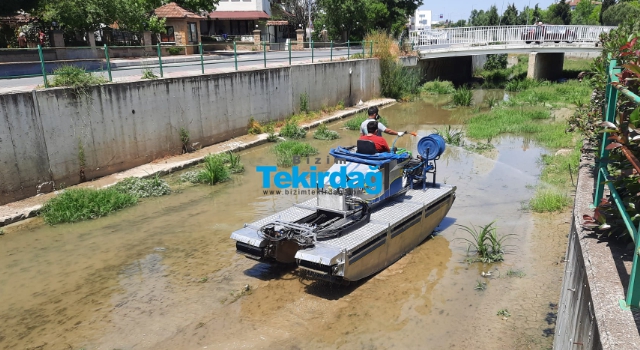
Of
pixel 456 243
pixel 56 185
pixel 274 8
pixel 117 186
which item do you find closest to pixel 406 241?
pixel 456 243

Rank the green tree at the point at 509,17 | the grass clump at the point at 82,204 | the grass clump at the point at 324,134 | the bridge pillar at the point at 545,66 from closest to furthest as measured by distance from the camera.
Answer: the grass clump at the point at 82,204 < the grass clump at the point at 324,134 < the bridge pillar at the point at 545,66 < the green tree at the point at 509,17

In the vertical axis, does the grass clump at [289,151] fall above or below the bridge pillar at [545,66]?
below

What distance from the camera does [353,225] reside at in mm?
6543

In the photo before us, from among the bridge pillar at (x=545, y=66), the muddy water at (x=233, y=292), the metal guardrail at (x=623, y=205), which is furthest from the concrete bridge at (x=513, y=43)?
the metal guardrail at (x=623, y=205)

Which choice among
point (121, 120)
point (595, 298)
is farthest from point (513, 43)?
point (595, 298)

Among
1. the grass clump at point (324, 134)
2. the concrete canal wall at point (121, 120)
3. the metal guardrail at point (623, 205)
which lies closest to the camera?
the metal guardrail at point (623, 205)

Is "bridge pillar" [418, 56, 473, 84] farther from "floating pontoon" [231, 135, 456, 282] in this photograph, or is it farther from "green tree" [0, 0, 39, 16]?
"floating pontoon" [231, 135, 456, 282]

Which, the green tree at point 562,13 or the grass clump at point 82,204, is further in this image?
the green tree at point 562,13

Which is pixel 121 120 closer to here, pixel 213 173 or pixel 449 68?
pixel 213 173

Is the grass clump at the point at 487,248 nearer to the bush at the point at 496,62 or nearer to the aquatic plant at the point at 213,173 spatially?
the aquatic plant at the point at 213,173

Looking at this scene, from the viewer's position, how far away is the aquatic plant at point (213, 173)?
1102 centimetres

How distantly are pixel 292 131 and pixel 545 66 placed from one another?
20427mm

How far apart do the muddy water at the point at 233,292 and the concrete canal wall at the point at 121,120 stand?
5.43 ft

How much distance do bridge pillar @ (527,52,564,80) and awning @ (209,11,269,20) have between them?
852 inches
